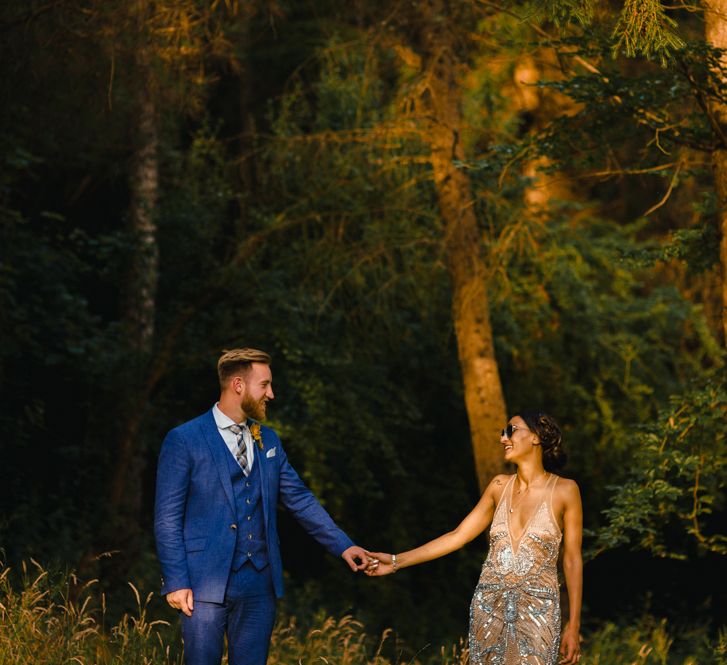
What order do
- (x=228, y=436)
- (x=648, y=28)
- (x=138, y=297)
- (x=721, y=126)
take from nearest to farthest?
(x=228, y=436), (x=648, y=28), (x=721, y=126), (x=138, y=297)

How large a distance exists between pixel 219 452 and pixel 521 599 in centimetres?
150

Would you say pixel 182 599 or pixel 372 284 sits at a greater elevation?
pixel 372 284

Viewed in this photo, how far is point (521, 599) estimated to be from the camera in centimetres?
547

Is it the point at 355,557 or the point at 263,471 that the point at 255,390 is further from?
the point at 355,557

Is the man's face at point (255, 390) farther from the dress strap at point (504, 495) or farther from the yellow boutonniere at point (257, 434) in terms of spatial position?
the dress strap at point (504, 495)

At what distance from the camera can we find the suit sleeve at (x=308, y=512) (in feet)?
19.3

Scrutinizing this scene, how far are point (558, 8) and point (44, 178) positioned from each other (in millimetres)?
10073

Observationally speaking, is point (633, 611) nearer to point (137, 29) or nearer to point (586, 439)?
point (586, 439)

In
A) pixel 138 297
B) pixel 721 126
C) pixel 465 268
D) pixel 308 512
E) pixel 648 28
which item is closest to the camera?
pixel 308 512

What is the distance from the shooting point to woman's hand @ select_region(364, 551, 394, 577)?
6.06m

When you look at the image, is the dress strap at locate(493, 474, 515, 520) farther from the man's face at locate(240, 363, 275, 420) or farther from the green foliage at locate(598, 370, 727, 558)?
the green foliage at locate(598, 370, 727, 558)

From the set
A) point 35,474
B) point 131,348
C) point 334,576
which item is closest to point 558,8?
point 131,348

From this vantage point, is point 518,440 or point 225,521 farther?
point 518,440

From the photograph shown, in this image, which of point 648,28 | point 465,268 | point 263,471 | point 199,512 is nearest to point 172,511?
point 199,512
